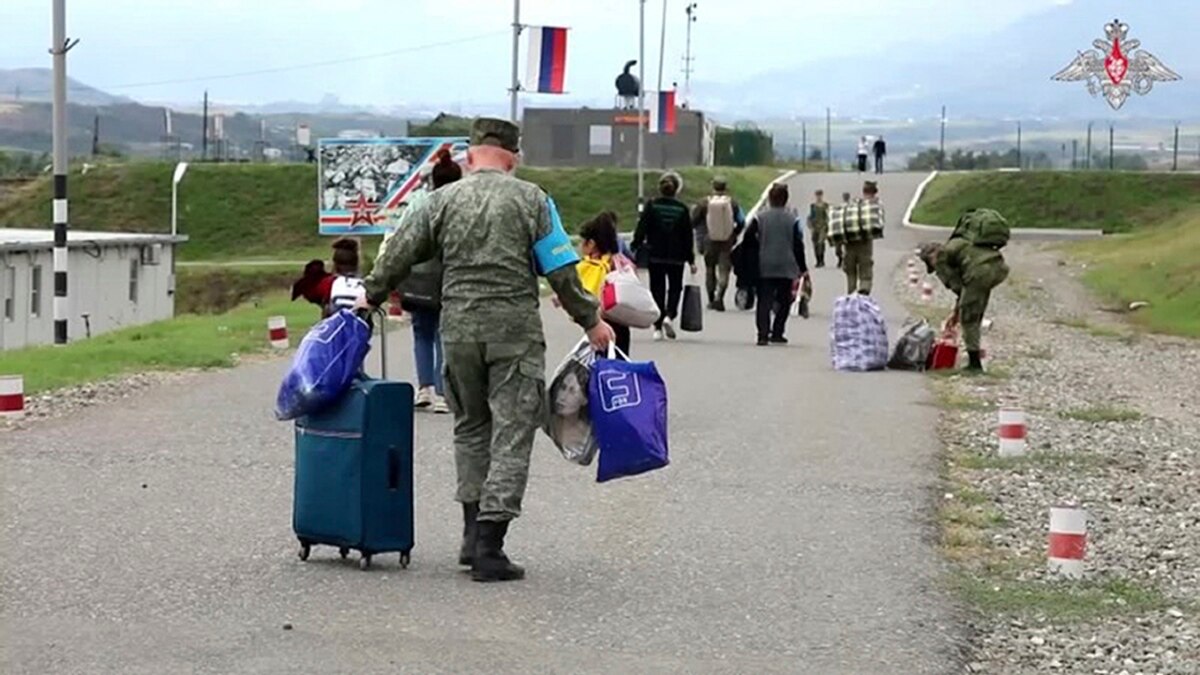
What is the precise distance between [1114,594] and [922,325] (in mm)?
11697

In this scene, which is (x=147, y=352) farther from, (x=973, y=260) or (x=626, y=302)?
(x=973, y=260)

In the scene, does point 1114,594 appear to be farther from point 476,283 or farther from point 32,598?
point 32,598

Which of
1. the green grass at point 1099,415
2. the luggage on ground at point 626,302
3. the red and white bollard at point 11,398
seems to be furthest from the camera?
the green grass at point 1099,415

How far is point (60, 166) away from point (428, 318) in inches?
546

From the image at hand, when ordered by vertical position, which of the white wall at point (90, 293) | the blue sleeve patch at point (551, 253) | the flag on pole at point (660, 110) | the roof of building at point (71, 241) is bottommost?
the white wall at point (90, 293)

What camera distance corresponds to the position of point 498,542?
922 centimetres

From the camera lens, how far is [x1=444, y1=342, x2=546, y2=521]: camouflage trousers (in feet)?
29.9

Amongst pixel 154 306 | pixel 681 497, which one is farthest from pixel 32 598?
pixel 154 306

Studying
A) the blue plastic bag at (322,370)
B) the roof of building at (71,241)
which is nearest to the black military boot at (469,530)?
the blue plastic bag at (322,370)

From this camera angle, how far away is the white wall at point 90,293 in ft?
123

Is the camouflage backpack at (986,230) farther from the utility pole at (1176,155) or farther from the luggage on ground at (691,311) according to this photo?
the utility pole at (1176,155)

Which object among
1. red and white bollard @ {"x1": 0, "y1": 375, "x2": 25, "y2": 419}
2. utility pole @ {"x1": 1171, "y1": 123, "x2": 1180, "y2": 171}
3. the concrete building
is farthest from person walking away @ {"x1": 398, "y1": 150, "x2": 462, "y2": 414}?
utility pole @ {"x1": 1171, "y1": 123, "x2": 1180, "y2": 171}

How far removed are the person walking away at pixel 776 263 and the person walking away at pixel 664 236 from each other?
831 mm

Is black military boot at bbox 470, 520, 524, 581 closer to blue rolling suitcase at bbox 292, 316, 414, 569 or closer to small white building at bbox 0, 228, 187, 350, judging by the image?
blue rolling suitcase at bbox 292, 316, 414, 569
